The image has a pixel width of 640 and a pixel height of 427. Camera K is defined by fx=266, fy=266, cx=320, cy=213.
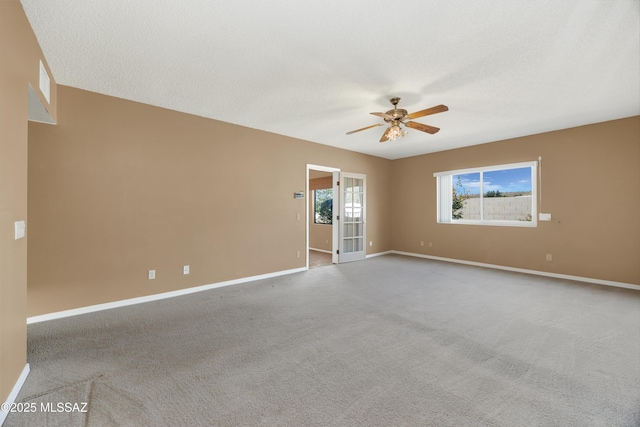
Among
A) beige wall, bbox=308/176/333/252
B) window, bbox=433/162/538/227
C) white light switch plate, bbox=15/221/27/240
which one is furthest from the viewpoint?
beige wall, bbox=308/176/333/252

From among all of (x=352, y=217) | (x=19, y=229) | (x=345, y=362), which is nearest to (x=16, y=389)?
(x=19, y=229)

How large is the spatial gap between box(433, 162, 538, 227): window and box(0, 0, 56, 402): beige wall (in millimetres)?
6936

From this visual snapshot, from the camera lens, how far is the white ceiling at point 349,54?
6.57 feet

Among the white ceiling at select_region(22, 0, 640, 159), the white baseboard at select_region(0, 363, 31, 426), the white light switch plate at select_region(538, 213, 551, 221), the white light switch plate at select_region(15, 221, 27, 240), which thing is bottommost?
the white baseboard at select_region(0, 363, 31, 426)

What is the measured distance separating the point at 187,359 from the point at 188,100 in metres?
3.14

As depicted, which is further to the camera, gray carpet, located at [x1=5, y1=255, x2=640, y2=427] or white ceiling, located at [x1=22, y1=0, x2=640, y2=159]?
white ceiling, located at [x1=22, y1=0, x2=640, y2=159]

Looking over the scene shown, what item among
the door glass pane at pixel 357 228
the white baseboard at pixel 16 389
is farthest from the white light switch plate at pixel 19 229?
the door glass pane at pixel 357 228

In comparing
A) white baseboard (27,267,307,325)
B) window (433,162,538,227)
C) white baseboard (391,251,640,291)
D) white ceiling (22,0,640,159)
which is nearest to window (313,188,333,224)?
white baseboard (391,251,640,291)

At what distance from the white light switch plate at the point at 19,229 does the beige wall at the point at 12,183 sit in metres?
0.04

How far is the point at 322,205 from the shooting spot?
28.8 feet

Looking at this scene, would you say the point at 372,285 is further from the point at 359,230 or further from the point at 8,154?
the point at 8,154

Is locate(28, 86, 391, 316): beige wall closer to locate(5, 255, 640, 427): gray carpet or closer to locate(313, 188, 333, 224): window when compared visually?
locate(5, 255, 640, 427): gray carpet

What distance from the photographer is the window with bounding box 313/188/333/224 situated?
8562 mm

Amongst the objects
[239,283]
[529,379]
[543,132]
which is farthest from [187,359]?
[543,132]
